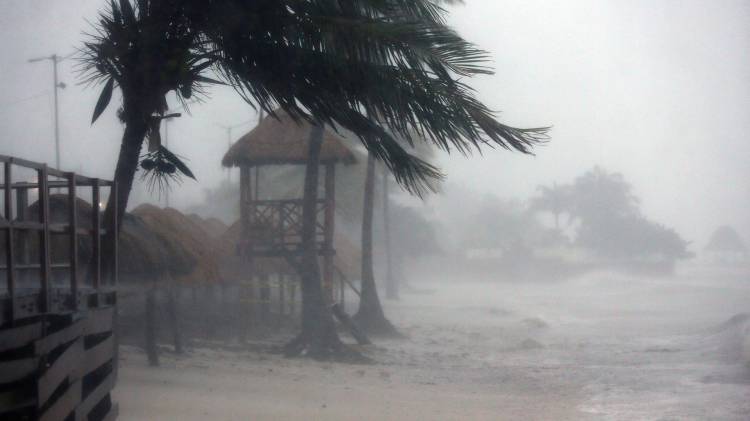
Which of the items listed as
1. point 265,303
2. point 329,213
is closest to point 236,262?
point 265,303

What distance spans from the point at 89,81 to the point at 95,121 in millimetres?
395

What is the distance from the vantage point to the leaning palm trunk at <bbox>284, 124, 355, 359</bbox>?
19594mm

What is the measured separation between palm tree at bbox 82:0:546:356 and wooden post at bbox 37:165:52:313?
79.5 inches

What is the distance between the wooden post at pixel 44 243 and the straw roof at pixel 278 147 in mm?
15092

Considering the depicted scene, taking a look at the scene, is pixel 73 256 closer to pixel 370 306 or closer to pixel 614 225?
pixel 370 306

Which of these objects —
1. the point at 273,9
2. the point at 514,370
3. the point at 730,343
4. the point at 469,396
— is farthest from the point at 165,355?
the point at 730,343

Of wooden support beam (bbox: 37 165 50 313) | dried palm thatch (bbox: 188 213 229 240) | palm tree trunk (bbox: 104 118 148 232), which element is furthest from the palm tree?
dried palm thatch (bbox: 188 213 229 240)

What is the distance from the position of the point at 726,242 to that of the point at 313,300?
93654 mm

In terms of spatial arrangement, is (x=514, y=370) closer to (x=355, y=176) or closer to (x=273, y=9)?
(x=273, y=9)

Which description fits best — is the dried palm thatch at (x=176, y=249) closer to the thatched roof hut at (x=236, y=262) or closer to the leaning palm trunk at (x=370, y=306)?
the thatched roof hut at (x=236, y=262)

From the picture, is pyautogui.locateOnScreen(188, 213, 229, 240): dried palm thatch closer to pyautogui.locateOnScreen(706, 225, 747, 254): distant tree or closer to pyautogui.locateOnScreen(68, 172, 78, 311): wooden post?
pyautogui.locateOnScreen(68, 172, 78, 311): wooden post

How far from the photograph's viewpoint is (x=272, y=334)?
24250 mm

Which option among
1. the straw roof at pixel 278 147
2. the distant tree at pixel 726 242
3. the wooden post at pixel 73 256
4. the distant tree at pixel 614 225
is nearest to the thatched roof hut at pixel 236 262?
the straw roof at pixel 278 147

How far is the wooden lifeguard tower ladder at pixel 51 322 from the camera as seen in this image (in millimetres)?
5297
